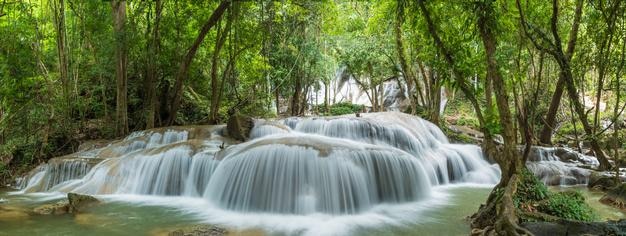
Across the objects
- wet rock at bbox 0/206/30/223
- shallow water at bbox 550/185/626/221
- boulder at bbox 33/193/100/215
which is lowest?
shallow water at bbox 550/185/626/221

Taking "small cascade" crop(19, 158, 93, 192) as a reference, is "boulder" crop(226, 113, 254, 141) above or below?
above

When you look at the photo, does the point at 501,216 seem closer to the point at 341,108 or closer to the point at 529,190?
the point at 529,190

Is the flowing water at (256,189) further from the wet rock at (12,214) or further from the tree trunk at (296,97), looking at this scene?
the tree trunk at (296,97)

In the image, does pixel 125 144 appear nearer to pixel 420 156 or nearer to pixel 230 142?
pixel 230 142

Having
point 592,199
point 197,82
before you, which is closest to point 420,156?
point 592,199

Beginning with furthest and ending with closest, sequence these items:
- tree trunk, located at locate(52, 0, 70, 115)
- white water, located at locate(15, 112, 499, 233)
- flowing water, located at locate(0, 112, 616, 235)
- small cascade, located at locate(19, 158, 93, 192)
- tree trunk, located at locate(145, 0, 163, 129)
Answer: tree trunk, located at locate(145, 0, 163, 129) < tree trunk, located at locate(52, 0, 70, 115) < small cascade, located at locate(19, 158, 93, 192) < white water, located at locate(15, 112, 499, 233) < flowing water, located at locate(0, 112, 616, 235)

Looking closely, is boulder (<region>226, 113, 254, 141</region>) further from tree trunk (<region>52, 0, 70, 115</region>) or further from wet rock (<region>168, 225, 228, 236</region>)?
wet rock (<region>168, 225, 228, 236</region>)

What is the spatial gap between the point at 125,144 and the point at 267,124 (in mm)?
3887

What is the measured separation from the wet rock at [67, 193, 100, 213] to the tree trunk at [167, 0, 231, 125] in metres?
6.14

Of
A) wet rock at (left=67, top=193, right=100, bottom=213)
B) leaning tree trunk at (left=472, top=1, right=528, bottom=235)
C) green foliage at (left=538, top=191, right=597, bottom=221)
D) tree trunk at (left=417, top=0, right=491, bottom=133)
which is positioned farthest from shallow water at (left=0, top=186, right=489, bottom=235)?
tree trunk at (left=417, top=0, right=491, bottom=133)

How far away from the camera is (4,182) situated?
1050 cm

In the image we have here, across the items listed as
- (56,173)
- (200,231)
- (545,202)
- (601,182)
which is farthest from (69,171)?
Result: (601,182)

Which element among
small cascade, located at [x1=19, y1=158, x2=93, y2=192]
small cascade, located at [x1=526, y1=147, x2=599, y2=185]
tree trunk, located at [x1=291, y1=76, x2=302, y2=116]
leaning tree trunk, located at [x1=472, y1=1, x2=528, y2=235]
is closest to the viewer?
leaning tree trunk, located at [x1=472, y1=1, x2=528, y2=235]

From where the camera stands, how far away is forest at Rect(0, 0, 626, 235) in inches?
260
